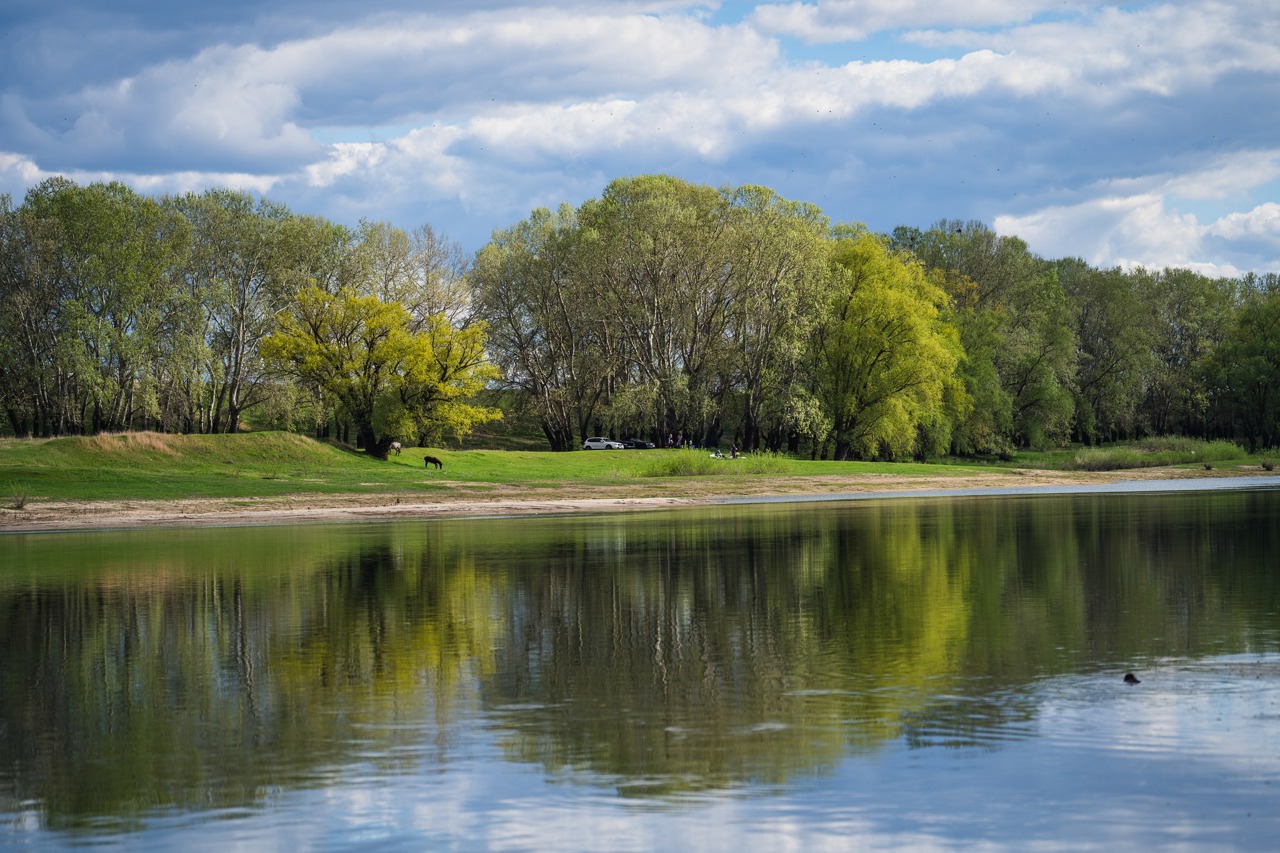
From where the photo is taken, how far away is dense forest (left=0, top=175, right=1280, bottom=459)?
248ft

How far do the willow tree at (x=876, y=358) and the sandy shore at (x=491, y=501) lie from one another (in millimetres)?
12951

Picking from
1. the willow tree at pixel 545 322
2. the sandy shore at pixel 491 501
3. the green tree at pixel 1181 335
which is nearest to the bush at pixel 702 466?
the sandy shore at pixel 491 501

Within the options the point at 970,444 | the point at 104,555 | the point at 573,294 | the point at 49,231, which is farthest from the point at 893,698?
the point at 970,444

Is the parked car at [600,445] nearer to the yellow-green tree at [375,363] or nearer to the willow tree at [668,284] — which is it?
the willow tree at [668,284]

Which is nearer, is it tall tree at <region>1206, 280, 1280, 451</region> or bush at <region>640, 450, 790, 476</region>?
bush at <region>640, 450, 790, 476</region>

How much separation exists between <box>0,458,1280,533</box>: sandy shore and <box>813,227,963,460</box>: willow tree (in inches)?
510

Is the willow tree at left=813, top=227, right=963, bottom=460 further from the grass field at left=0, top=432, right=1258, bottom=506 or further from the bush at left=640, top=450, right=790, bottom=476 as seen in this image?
the bush at left=640, top=450, right=790, bottom=476

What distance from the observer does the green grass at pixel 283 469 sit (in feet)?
168

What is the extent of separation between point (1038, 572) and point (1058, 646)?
27.6 feet

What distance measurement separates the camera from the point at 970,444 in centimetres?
10219

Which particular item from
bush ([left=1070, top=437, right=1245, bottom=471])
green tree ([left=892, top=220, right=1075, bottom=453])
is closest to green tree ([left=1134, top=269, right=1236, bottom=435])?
green tree ([left=892, top=220, right=1075, bottom=453])

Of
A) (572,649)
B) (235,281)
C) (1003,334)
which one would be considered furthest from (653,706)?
(1003,334)

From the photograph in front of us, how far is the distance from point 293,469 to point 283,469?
2.12 feet

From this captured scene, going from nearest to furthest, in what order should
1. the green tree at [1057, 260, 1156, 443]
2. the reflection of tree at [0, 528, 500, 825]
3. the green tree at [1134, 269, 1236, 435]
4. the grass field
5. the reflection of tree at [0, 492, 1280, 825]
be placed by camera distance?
1. the reflection of tree at [0, 528, 500, 825]
2. the reflection of tree at [0, 492, 1280, 825]
3. the grass field
4. the green tree at [1057, 260, 1156, 443]
5. the green tree at [1134, 269, 1236, 435]
